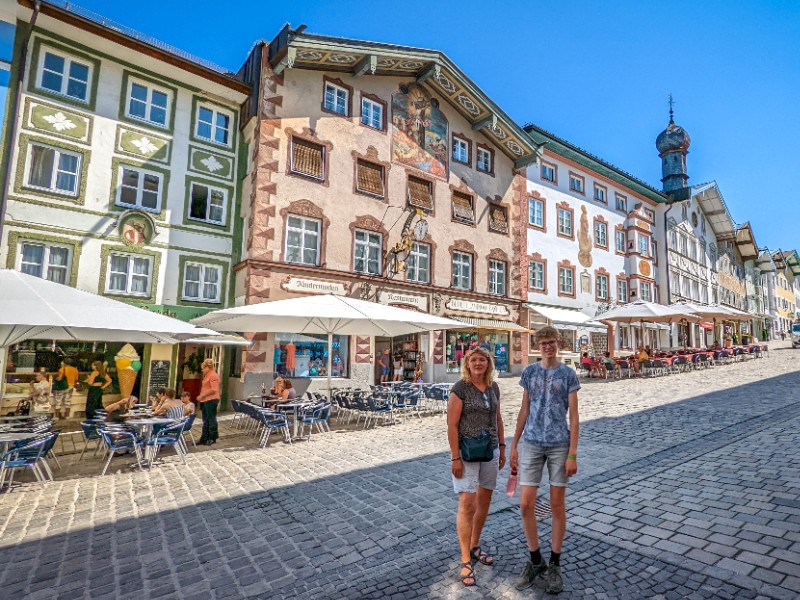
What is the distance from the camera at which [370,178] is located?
18797mm

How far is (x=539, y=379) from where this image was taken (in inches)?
146

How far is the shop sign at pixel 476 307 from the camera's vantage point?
20.9 meters

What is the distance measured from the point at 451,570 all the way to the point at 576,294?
26211 millimetres

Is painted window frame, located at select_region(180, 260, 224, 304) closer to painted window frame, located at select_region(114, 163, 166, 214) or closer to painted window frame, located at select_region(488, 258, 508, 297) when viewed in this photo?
painted window frame, located at select_region(114, 163, 166, 214)

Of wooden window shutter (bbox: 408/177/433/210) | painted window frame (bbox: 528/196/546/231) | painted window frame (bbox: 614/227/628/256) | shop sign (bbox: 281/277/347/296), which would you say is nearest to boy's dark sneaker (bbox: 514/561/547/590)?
shop sign (bbox: 281/277/347/296)

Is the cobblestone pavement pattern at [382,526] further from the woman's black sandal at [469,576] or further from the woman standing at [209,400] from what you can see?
the woman standing at [209,400]

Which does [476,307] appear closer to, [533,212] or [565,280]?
[533,212]

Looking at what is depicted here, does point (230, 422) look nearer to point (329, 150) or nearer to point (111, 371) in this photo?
point (111, 371)

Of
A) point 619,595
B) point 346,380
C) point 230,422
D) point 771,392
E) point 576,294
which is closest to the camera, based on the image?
point 619,595

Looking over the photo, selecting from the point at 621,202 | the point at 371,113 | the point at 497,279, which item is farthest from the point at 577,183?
the point at 371,113

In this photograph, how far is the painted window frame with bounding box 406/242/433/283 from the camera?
64.5 feet

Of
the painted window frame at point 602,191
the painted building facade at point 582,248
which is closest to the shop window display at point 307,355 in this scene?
the painted building facade at point 582,248

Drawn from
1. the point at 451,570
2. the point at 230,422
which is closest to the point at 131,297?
the point at 230,422

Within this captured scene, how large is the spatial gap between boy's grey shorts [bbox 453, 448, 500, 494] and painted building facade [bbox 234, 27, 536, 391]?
1257cm
